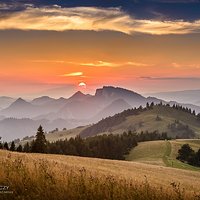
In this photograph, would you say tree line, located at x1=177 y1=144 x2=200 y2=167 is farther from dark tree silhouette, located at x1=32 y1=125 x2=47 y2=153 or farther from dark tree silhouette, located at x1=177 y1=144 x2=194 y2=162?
dark tree silhouette, located at x1=32 y1=125 x2=47 y2=153

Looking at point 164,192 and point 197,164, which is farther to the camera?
point 197,164

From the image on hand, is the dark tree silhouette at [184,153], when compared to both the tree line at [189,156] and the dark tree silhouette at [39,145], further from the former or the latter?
the dark tree silhouette at [39,145]

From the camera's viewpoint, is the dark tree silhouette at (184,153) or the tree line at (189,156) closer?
the tree line at (189,156)

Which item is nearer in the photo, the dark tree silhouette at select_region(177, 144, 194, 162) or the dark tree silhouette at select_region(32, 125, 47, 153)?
the dark tree silhouette at select_region(32, 125, 47, 153)

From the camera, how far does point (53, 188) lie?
1263cm

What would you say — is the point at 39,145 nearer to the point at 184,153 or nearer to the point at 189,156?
the point at 184,153

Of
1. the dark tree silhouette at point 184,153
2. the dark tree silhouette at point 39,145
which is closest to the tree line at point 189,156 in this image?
the dark tree silhouette at point 184,153

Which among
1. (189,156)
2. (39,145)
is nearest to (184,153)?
(189,156)

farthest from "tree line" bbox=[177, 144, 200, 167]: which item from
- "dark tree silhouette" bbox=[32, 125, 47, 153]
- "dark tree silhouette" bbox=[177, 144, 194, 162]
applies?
"dark tree silhouette" bbox=[32, 125, 47, 153]

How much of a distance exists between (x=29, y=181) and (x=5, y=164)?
3.07m

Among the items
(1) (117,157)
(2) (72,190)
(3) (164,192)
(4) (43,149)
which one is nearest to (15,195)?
(2) (72,190)

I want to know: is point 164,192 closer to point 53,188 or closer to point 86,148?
point 53,188

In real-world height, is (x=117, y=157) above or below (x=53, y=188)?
below

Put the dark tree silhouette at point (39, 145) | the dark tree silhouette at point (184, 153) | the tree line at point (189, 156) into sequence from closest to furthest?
the dark tree silhouette at point (39, 145) → the tree line at point (189, 156) → the dark tree silhouette at point (184, 153)
